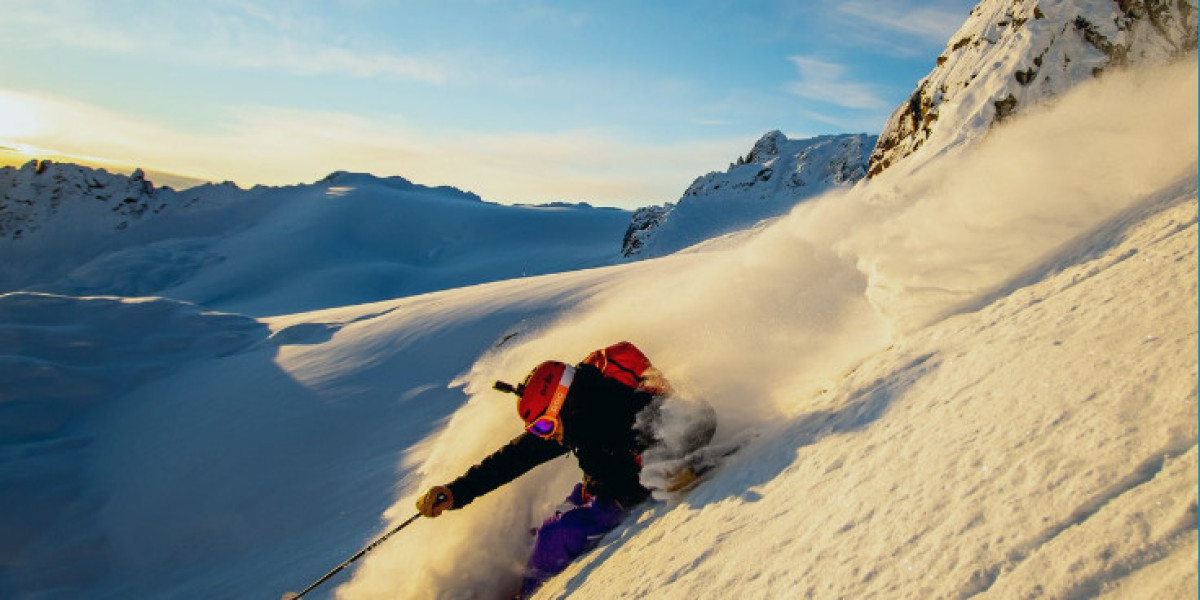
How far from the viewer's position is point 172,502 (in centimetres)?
775

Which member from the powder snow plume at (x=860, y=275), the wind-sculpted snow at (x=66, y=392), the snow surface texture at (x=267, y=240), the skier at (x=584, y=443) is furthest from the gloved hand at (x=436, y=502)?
the snow surface texture at (x=267, y=240)

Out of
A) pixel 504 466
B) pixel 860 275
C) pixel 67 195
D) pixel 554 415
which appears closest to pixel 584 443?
pixel 554 415

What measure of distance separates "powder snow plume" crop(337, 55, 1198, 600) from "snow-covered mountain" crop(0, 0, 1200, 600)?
19 mm

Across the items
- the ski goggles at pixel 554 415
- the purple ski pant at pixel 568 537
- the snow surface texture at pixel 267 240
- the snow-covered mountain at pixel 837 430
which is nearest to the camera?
the snow-covered mountain at pixel 837 430

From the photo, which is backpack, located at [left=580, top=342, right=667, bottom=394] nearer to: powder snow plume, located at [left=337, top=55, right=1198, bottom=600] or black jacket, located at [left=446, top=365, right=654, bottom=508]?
black jacket, located at [left=446, top=365, right=654, bottom=508]

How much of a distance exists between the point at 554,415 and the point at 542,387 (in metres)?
0.19

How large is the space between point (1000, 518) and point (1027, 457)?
0.82 feet

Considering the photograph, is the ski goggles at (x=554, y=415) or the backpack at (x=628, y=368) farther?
the backpack at (x=628, y=368)

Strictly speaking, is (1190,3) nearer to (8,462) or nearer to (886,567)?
(886,567)

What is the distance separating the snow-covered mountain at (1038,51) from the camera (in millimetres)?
4188

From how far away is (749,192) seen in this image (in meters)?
48.3

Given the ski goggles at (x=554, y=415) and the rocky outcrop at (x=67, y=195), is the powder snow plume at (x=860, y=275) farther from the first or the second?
the rocky outcrop at (x=67, y=195)

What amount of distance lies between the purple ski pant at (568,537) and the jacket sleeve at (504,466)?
38 centimetres

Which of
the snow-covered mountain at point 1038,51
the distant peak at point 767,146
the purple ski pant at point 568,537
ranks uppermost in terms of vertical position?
the distant peak at point 767,146
